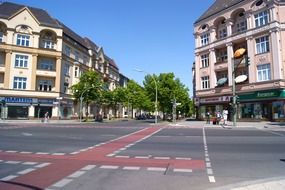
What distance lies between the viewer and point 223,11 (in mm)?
43938

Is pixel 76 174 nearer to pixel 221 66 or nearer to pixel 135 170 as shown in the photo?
pixel 135 170

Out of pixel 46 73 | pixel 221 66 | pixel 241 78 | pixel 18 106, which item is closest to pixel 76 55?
pixel 46 73

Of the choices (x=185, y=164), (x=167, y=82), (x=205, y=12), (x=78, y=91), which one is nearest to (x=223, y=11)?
(x=205, y=12)

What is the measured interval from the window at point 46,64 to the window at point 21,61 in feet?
8.81

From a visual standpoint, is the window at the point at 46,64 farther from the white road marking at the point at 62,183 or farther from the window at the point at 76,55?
the white road marking at the point at 62,183

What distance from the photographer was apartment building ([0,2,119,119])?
4662 cm

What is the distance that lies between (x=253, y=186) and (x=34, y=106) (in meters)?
47.3

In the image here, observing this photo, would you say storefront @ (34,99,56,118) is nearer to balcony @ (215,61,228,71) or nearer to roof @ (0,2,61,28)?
roof @ (0,2,61,28)

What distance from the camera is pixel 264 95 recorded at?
3616 centimetres

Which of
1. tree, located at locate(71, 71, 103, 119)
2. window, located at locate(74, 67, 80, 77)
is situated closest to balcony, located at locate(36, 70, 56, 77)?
tree, located at locate(71, 71, 103, 119)

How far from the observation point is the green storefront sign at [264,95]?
34.4 m

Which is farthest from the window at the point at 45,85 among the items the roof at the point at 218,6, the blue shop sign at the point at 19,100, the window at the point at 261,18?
the window at the point at 261,18

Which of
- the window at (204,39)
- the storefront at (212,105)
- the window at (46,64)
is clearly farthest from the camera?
the window at (46,64)

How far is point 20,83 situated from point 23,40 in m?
7.61
